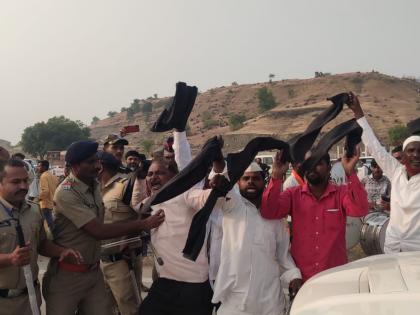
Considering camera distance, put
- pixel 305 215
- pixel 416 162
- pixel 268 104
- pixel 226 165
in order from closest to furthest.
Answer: pixel 226 165
pixel 305 215
pixel 416 162
pixel 268 104

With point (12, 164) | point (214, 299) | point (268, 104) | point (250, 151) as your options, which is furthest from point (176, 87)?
point (268, 104)

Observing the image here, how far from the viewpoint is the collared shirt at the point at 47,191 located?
9484 millimetres

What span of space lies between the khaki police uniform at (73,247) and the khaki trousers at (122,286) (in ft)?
2.16

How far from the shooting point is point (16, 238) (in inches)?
140

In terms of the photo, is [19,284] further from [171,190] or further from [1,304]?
[171,190]

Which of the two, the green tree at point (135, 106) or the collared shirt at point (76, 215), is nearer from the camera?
the collared shirt at point (76, 215)

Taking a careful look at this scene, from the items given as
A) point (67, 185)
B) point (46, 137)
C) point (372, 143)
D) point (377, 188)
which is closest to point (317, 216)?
point (372, 143)

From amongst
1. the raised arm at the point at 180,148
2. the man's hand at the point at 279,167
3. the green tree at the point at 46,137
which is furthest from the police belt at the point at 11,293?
the green tree at the point at 46,137

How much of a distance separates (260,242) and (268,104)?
91820 millimetres

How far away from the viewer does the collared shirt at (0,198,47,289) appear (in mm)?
3518

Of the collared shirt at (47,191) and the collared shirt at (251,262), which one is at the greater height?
the collared shirt at (251,262)

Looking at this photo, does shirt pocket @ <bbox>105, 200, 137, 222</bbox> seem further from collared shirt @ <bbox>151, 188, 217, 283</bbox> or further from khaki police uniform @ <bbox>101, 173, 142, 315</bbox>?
collared shirt @ <bbox>151, 188, 217, 283</bbox>

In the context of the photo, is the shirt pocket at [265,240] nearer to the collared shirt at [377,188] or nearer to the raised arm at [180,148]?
the raised arm at [180,148]

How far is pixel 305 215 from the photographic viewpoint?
12.0ft
